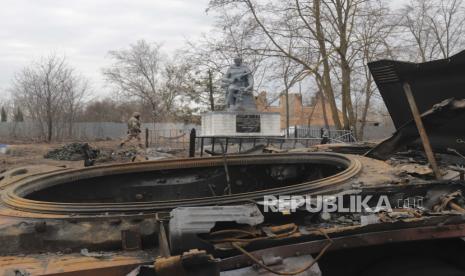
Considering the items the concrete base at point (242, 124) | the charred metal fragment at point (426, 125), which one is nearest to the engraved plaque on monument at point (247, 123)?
the concrete base at point (242, 124)

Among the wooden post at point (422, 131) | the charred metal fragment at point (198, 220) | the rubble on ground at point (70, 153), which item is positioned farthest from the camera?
the rubble on ground at point (70, 153)

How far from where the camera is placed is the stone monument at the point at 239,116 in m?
18.4

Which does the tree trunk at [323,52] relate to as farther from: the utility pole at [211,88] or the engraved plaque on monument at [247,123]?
the utility pole at [211,88]

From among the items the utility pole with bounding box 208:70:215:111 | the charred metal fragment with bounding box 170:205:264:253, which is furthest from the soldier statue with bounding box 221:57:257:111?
Answer: the charred metal fragment with bounding box 170:205:264:253

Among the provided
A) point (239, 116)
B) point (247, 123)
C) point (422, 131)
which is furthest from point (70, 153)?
point (422, 131)

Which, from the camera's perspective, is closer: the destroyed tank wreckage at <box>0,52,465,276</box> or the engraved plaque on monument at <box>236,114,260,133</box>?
the destroyed tank wreckage at <box>0,52,465,276</box>

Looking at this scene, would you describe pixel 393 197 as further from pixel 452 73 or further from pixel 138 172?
pixel 138 172

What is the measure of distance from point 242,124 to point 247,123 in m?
0.22

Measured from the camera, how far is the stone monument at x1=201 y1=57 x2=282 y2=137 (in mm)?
18422

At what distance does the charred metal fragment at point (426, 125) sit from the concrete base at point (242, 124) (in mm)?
13851

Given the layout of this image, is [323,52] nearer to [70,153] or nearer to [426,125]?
[70,153]

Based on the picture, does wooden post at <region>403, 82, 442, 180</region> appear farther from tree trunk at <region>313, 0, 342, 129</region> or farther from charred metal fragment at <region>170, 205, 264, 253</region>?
tree trunk at <region>313, 0, 342, 129</region>

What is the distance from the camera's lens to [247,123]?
1883cm

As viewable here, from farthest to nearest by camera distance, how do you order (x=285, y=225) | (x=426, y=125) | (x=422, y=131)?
(x=426, y=125), (x=422, y=131), (x=285, y=225)
